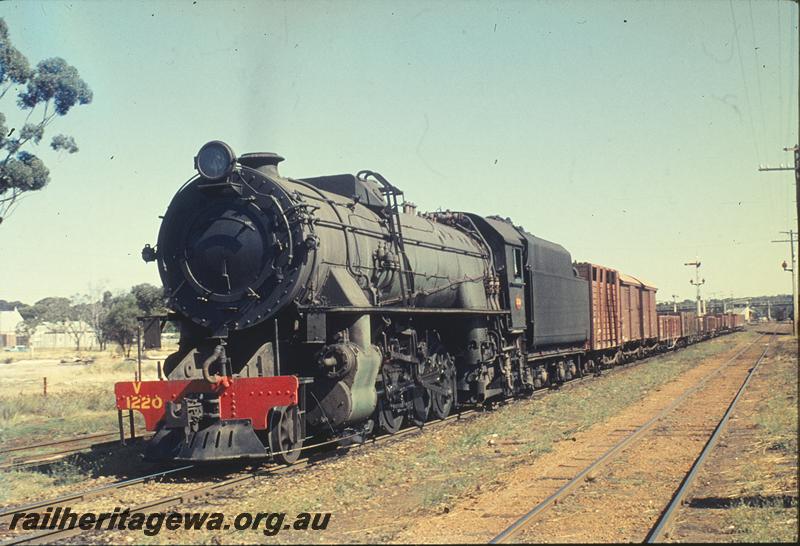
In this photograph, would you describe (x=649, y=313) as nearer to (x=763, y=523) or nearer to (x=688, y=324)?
(x=688, y=324)

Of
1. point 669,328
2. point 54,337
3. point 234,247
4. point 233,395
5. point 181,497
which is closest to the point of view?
point 181,497

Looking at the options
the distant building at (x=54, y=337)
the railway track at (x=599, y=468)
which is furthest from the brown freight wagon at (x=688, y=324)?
the distant building at (x=54, y=337)

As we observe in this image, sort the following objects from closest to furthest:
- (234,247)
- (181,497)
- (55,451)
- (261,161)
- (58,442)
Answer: (181,497)
(234,247)
(261,161)
(55,451)
(58,442)

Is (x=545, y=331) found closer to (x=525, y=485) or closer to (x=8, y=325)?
(x=525, y=485)

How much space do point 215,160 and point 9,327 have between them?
111 metres

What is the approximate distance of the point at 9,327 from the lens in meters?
109

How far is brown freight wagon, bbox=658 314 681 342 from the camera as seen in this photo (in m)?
40.9

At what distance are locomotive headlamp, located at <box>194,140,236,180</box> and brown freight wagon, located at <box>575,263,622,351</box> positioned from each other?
53.5ft

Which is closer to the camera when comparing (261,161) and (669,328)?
(261,161)

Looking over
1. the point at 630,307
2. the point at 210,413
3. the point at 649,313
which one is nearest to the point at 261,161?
Answer: the point at 210,413

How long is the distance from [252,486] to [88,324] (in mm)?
89996

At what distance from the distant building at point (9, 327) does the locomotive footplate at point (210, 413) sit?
4230 inches

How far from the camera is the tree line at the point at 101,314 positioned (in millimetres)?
40244

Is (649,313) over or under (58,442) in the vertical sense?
over
